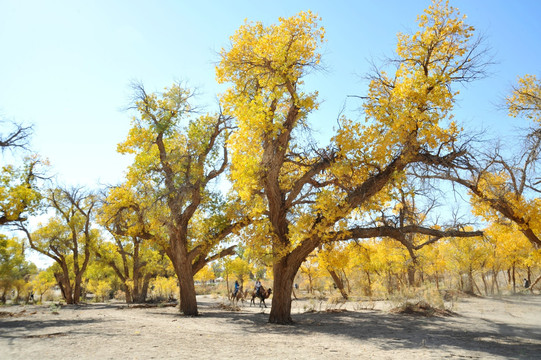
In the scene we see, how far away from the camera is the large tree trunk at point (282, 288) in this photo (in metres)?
10.6

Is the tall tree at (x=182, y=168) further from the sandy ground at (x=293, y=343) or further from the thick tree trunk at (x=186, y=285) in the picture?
the sandy ground at (x=293, y=343)

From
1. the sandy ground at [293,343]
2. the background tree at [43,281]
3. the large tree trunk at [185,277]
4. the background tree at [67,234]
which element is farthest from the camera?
the background tree at [43,281]

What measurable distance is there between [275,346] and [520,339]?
570 cm

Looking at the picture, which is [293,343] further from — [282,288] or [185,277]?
Result: [185,277]

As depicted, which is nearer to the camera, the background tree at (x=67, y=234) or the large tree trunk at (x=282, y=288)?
the large tree trunk at (x=282, y=288)

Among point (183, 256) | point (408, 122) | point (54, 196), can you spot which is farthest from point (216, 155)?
point (54, 196)

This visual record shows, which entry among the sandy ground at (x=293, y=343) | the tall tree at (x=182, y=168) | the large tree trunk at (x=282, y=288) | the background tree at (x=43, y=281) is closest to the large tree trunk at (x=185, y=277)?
the tall tree at (x=182, y=168)

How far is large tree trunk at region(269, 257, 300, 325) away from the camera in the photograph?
1064 cm

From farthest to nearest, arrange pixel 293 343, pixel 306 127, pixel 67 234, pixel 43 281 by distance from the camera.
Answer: pixel 43 281, pixel 67 234, pixel 306 127, pixel 293 343

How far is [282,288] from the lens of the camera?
10.7 m

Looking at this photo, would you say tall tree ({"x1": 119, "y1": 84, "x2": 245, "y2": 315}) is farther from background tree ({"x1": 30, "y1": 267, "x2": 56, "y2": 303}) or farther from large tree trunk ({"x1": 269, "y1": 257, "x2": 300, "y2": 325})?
background tree ({"x1": 30, "y1": 267, "x2": 56, "y2": 303})

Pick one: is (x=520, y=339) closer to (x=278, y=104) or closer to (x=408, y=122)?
(x=408, y=122)

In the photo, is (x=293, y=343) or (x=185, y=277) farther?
A: (x=185, y=277)

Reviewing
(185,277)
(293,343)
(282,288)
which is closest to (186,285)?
(185,277)
